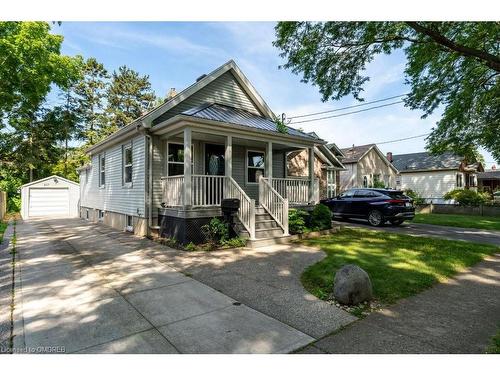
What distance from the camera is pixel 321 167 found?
2098 centimetres

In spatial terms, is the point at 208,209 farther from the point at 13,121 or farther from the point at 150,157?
the point at 13,121

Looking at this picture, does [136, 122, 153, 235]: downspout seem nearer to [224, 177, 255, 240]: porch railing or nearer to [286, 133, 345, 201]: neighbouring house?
[224, 177, 255, 240]: porch railing

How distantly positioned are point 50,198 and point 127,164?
12.3 meters

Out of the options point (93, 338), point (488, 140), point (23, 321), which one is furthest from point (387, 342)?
point (488, 140)

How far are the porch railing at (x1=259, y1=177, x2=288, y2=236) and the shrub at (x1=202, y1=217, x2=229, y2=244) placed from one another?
176 centimetres

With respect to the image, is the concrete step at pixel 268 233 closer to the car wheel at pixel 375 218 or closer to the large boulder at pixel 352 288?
the large boulder at pixel 352 288

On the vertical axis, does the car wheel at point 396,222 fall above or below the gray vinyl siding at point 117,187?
below

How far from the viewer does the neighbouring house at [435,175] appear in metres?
28.0

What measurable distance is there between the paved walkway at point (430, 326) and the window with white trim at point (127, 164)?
10423mm

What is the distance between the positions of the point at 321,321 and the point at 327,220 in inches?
297

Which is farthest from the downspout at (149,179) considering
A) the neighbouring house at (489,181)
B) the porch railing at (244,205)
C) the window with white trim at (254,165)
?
the neighbouring house at (489,181)

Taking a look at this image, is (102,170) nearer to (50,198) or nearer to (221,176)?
(50,198)
